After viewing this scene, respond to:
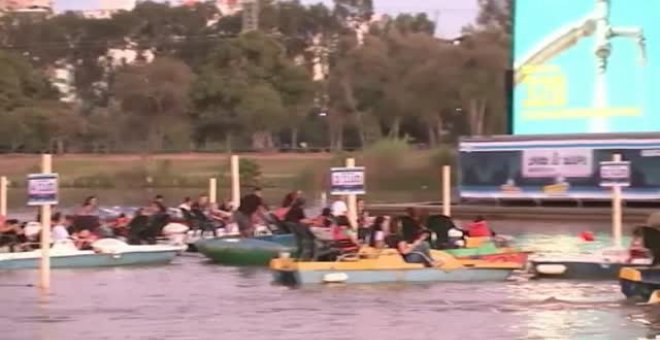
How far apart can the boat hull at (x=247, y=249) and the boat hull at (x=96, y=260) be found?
872 millimetres

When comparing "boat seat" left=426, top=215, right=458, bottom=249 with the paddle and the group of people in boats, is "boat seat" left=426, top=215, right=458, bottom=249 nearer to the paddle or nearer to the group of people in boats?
the group of people in boats

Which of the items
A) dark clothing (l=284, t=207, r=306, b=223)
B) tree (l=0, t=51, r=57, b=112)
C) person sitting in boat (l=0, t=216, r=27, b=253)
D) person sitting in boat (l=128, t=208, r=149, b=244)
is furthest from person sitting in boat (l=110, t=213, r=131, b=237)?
tree (l=0, t=51, r=57, b=112)

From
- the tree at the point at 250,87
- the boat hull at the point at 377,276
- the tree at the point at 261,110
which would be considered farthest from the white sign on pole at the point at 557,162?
the tree at the point at 250,87

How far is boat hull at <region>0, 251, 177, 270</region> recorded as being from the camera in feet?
86.8

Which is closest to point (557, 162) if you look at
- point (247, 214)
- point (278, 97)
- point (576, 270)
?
point (247, 214)

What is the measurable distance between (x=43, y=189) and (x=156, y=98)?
68.0 metres

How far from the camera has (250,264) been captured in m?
28.0

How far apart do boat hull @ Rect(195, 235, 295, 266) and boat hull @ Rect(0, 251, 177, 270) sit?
0.87 metres

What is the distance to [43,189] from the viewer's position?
68.0 ft

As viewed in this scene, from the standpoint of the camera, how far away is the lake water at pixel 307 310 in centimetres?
1736

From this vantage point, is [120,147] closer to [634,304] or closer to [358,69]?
[358,69]

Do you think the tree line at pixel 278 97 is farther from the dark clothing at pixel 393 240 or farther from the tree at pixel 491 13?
the dark clothing at pixel 393 240

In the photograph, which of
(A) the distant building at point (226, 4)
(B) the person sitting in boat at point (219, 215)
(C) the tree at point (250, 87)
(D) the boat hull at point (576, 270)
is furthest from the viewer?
(A) the distant building at point (226, 4)

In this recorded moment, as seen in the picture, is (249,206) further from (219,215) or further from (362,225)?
(219,215)
